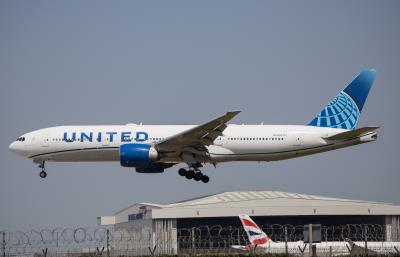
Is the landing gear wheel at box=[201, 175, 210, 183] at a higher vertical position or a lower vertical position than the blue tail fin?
lower

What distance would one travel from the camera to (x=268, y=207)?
76.2 meters

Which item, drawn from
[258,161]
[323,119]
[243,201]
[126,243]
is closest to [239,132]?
[258,161]

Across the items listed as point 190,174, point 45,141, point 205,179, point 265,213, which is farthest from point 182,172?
point 265,213

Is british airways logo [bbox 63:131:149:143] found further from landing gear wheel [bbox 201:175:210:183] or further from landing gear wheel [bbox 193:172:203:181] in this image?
landing gear wheel [bbox 201:175:210:183]

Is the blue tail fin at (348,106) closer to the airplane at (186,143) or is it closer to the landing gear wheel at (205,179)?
the airplane at (186,143)

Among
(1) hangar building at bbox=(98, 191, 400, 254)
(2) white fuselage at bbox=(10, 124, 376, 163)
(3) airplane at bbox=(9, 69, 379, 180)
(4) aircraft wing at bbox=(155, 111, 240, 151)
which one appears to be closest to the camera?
(4) aircraft wing at bbox=(155, 111, 240, 151)

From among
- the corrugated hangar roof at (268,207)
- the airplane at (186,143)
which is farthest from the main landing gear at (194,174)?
the corrugated hangar roof at (268,207)

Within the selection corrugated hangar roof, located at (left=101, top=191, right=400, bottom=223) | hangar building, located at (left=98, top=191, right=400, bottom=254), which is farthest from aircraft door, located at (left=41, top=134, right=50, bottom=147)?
corrugated hangar roof, located at (left=101, top=191, right=400, bottom=223)

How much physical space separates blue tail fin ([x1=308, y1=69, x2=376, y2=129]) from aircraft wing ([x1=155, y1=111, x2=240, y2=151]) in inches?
305

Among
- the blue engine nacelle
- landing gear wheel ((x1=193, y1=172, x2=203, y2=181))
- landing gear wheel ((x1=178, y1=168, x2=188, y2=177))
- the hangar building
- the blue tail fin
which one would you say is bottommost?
the hangar building

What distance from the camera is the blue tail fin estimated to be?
188 ft

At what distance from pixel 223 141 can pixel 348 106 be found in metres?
10.0

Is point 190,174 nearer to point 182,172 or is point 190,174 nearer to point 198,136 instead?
point 182,172

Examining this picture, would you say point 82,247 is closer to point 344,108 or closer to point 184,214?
point 344,108
